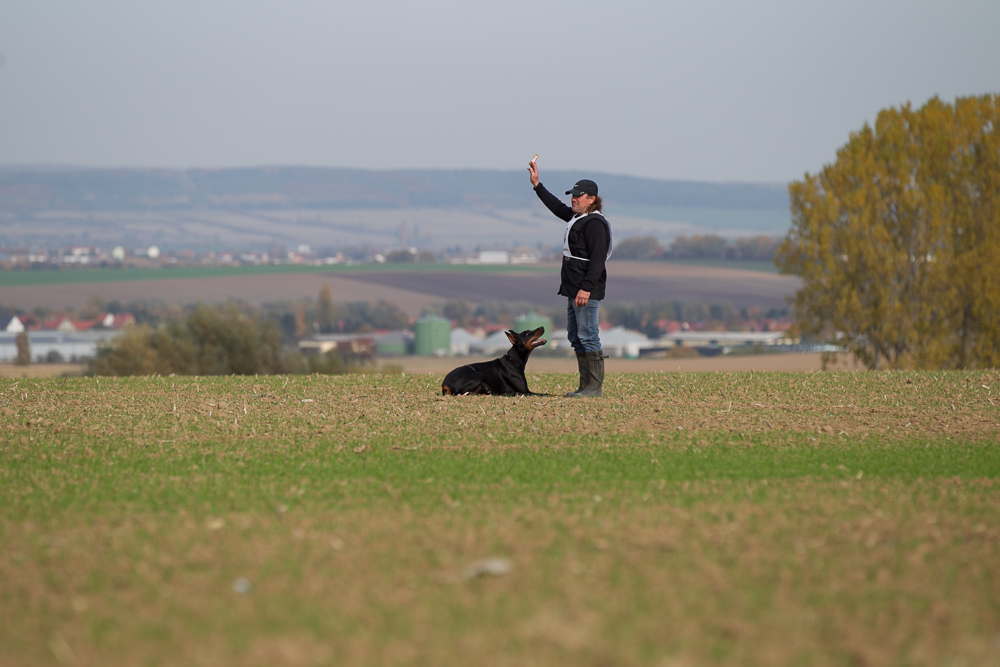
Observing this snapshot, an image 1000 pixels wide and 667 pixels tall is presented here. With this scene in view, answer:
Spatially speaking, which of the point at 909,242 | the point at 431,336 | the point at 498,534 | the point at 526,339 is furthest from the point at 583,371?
Answer: the point at 431,336

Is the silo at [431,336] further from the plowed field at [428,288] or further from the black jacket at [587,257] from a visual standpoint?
the black jacket at [587,257]

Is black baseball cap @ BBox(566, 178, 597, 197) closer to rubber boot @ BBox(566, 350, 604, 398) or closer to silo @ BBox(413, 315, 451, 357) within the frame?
rubber boot @ BBox(566, 350, 604, 398)

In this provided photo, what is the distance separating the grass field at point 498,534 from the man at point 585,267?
833 millimetres

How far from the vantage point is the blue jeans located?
1132 cm

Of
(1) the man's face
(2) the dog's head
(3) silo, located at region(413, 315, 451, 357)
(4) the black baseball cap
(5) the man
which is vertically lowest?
(3) silo, located at region(413, 315, 451, 357)

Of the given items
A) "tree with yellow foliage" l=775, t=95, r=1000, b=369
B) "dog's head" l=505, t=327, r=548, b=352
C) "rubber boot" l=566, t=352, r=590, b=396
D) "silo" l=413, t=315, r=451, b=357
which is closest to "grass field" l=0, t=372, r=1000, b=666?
"dog's head" l=505, t=327, r=548, b=352

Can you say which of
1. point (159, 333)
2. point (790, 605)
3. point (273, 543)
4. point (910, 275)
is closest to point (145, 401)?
point (273, 543)

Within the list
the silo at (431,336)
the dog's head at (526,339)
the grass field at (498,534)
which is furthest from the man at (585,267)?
the silo at (431,336)

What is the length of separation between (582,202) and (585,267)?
69 cm

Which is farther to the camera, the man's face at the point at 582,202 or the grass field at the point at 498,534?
the man's face at the point at 582,202

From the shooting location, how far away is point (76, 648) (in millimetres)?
4258

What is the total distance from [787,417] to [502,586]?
6.33m

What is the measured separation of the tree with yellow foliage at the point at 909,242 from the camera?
33.6 meters

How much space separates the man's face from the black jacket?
13cm
